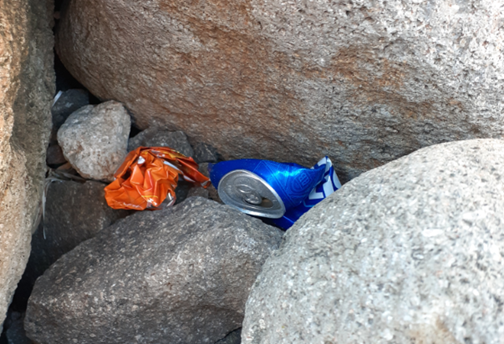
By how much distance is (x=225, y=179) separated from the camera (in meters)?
1.70

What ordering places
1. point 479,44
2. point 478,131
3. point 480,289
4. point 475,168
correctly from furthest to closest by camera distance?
point 478,131, point 479,44, point 475,168, point 480,289

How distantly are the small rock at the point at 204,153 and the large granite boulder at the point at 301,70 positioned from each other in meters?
0.03

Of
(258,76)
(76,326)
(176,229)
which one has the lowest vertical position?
(76,326)

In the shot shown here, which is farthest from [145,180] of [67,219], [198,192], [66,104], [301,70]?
[301,70]

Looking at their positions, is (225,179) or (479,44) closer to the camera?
(479,44)

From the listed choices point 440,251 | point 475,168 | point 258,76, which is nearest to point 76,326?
point 258,76

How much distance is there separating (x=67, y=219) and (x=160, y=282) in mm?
637

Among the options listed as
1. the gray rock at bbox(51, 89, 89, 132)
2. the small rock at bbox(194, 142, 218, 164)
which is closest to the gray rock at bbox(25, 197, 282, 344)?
the small rock at bbox(194, 142, 218, 164)

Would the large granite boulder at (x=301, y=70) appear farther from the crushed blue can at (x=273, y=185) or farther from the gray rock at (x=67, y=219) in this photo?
the gray rock at (x=67, y=219)

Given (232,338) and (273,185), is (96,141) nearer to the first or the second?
(273,185)

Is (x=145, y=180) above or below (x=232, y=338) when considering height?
above

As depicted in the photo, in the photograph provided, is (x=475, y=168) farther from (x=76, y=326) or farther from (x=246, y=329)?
(x=76, y=326)

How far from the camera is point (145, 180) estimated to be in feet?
5.52

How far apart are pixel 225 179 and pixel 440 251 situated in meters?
0.96
